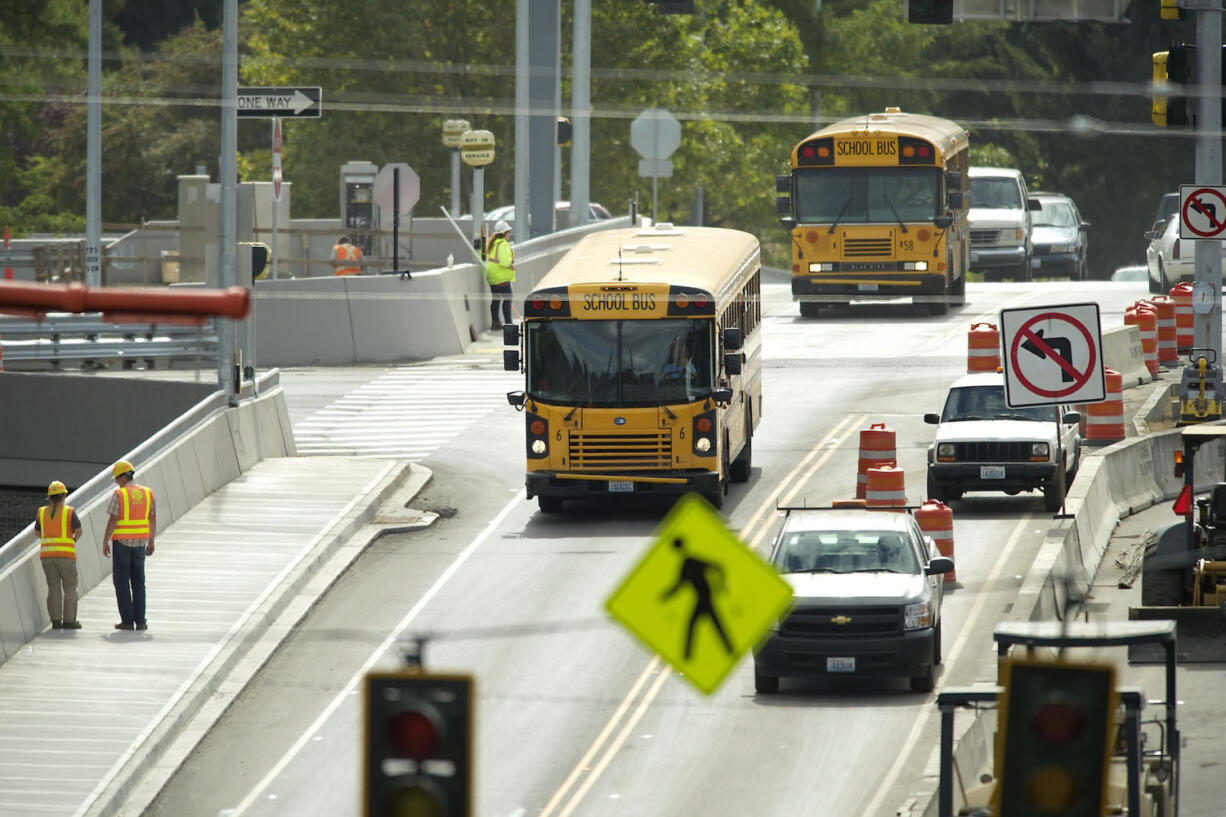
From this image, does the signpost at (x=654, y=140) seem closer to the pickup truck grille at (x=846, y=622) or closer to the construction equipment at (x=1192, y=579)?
the construction equipment at (x=1192, y=579)

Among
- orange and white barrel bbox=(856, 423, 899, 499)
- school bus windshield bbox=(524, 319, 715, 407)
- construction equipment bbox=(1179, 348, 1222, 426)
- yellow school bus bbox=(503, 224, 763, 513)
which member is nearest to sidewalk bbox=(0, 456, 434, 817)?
yellow school bus bbox=(503, 224, 763, 513)

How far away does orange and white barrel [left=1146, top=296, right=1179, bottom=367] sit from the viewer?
117 feet

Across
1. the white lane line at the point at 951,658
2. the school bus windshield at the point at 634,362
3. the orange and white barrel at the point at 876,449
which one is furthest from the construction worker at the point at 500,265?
the white lane line at the point at 951,658

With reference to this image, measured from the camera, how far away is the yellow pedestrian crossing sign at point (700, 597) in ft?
35.3

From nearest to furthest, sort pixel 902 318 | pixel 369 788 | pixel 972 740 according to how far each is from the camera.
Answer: pixel 369 788 → pixel 972 740 → pixel 902 318

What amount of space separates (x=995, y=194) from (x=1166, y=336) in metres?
14.8

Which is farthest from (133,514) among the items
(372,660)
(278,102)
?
(278,102)

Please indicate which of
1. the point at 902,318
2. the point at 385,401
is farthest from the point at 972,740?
the point at 902,318

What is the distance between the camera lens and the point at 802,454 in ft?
97.7

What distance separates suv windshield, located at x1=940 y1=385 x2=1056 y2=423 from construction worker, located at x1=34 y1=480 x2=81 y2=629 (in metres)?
10.1

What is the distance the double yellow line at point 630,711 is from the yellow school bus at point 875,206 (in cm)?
1221

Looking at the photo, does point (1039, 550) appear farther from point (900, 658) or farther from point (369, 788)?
point (369, 788)

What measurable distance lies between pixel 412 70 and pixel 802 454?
3813 centimetres

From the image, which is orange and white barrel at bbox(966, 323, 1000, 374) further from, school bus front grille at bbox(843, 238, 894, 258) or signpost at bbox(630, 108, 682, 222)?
signpost at bbox(630, 108, 682, 222)
